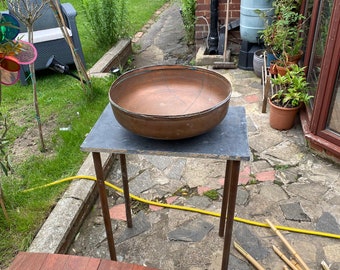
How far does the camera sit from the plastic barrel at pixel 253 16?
4.35 metres

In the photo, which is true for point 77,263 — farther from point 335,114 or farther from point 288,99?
point 288,99

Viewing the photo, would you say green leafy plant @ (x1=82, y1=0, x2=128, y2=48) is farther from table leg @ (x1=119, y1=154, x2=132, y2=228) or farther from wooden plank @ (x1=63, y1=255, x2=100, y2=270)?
wooden plank @ (x1=63, y1=255, x2=100, y2=270)

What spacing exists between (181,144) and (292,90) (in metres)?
2.09

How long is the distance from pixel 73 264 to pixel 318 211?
1.76m

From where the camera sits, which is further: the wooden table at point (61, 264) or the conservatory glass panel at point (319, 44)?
the conservatory glass panel at point (319, 44)

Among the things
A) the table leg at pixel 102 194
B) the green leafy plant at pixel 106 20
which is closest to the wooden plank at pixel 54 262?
the table leg at pixel 102 194

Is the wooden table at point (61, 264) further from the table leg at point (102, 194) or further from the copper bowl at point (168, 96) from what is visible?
the copper bowl at point (168, 96)

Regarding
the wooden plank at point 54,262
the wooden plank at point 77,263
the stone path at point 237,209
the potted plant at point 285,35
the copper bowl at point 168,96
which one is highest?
the copper bowl at point 168,96

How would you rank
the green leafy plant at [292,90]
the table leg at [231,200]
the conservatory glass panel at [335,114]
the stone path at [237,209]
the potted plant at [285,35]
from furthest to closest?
the potted plant at [285,35]
the green leafy plant at [292,90]
the conservatory glass panel at [335,114]
the stone path at [237,209]
the table leg at [231,200]

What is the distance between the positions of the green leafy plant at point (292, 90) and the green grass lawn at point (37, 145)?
182cm

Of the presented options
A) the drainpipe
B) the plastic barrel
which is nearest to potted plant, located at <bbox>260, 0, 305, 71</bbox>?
the plastic barrel

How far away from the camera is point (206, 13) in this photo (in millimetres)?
5184

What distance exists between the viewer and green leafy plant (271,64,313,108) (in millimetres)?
3275

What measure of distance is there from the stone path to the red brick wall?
2.32 meters
